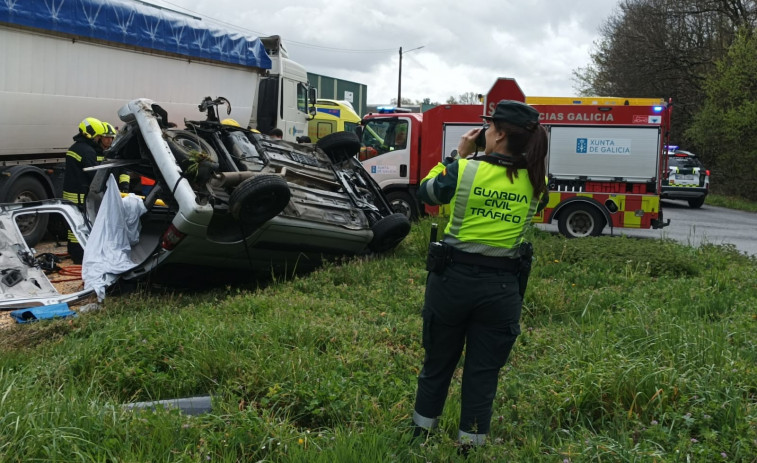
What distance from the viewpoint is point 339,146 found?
354 inches

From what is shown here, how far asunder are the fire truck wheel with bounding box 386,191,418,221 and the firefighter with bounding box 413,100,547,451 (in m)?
9.40

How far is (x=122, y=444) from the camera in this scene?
3.00 meters

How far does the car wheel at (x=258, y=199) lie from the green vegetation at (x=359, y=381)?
80cm

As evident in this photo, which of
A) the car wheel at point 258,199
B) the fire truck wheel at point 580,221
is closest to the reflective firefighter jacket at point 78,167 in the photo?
the car wheel at point 258,199

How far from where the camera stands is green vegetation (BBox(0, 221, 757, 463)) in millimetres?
3117

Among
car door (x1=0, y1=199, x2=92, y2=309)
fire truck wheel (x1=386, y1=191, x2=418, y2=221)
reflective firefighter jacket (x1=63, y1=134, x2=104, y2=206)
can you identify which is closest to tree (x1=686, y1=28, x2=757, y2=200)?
fire truck wheel (x1=386, y1=191, x2=418, y2=221)

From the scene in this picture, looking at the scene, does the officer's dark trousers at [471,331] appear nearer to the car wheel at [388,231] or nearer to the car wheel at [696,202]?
the car wheel at [388,231]

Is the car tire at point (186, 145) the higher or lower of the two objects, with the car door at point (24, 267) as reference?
higher

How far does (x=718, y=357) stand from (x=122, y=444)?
325 centimetres

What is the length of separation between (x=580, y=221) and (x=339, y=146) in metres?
4.90

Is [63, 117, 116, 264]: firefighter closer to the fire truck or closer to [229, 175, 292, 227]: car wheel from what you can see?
[229, 175, 292, 227]: car wheel

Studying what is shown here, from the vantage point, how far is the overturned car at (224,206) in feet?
21.1

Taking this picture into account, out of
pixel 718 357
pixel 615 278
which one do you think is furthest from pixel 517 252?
pixel 615 278

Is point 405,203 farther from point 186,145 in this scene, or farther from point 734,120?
point 734,120
